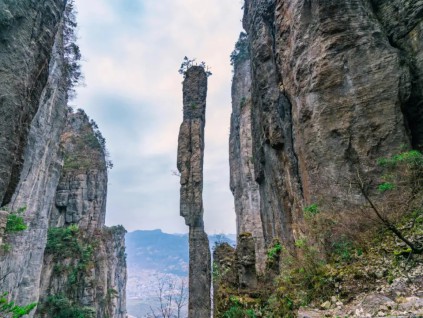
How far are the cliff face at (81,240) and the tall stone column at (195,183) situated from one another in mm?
9587

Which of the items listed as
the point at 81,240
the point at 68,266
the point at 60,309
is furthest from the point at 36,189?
the point at 81,240

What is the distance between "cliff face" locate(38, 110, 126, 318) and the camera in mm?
22344

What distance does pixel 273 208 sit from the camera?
1113 cm

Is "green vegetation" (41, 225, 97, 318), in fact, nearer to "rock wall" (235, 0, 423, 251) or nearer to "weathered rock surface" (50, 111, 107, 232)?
"weathered rock surface" (50, 111, 107, 232)

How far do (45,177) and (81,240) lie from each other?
11580mm

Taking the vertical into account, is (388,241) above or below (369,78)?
below

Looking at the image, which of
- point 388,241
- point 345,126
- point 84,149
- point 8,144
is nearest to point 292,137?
point 345,126

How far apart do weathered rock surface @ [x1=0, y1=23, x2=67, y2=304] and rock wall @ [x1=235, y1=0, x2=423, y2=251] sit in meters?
12.7

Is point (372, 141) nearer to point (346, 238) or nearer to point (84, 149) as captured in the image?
point (346, 238)

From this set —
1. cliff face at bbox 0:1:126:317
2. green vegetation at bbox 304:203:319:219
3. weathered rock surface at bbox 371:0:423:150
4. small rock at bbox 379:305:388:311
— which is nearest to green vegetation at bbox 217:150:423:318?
green vegetation at bbox 304:203:319:219

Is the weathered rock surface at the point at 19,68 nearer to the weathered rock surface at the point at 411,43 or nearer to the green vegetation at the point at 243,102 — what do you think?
the weathered rock surface at the point at 411,43

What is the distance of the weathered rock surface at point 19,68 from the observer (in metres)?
8.72

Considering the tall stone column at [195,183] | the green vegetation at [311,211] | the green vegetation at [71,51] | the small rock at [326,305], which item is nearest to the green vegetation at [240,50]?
the tall stone column at [195,183]

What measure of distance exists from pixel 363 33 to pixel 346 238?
5.11 m
